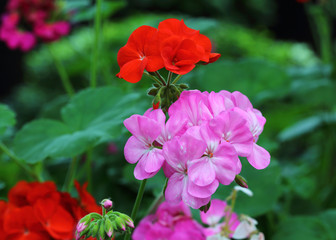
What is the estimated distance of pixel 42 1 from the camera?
1.10 metres

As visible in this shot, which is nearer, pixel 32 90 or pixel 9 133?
pixel 9 133

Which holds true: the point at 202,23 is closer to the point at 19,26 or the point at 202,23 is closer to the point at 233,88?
the point at 233,88

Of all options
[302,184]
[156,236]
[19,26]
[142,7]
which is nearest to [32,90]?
[142,7]

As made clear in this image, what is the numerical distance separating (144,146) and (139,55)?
0.09 metres

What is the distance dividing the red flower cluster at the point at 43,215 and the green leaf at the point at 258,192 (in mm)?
286

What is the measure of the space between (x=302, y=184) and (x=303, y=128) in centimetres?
39

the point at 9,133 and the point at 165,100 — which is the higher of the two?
the point at 165,100

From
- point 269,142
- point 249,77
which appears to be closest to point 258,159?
point 269,142

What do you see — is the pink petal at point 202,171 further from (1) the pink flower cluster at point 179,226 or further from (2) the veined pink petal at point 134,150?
(1) the pink flower cluster at point 179,226

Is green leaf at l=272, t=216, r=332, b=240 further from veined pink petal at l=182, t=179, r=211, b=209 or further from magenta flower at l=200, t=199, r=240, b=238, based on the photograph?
veined pink petal at l=182, t=179, r=211, b=209

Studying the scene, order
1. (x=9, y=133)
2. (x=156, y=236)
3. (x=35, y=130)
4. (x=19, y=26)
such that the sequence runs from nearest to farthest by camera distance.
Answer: (x=156, y=236), (x=35, y=130), (x=9, y=133), (x=19, y=26)

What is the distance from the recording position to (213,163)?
1.31ft

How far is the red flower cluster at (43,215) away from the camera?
57 cm

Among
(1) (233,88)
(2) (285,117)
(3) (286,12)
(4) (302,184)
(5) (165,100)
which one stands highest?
(5) (165,100)
